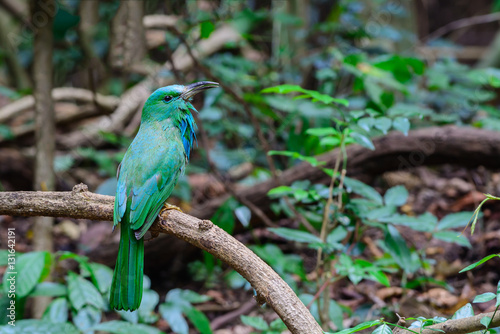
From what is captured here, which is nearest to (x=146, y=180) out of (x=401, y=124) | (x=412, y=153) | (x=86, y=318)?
(x=86, y=318)

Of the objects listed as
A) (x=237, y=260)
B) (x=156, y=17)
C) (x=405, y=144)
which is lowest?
(x=405, y=144)

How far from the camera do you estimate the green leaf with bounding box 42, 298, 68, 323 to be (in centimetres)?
271

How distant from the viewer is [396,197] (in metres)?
2.76

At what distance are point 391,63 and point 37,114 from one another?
283cm

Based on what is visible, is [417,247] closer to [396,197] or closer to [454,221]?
[454,221]

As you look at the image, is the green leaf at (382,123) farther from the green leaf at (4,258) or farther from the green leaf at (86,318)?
the green leaf at (4,258)

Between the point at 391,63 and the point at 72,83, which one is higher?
the point at 391,63

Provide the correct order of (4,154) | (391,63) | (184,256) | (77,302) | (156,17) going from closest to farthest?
1. (77,302)
2. (391,63)
3. (184,256)
4. (156,17)
5. (4,154)

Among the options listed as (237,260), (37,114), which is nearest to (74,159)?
(37,114)

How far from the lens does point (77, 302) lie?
8.78 feet

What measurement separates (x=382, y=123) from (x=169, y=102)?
44.0 inches

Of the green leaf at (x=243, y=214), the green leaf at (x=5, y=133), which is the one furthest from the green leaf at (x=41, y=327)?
the green leaf at (x=5, y=133)

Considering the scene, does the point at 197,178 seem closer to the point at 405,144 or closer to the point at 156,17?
the point at 156,17

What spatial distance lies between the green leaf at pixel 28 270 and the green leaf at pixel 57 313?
210 millimetres
